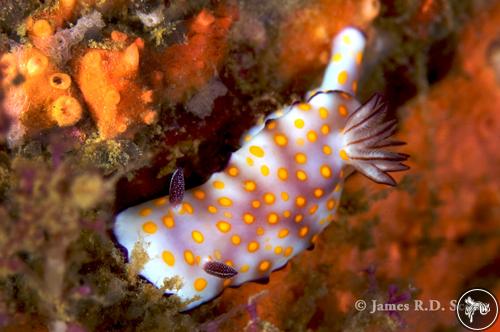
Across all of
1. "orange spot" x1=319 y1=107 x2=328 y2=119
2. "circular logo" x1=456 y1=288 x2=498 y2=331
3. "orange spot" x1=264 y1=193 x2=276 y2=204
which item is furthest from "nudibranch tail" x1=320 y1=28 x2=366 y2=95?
"circular logo" x1=456 y1=288 x2=498 y2=331

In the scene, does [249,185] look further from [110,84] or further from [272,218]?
[110,84]

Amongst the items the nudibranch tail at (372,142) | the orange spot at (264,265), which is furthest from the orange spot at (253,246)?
the nudibranch tail at (372,142)

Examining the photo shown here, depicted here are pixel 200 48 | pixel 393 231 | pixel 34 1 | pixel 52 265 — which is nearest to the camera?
pixel 52 265

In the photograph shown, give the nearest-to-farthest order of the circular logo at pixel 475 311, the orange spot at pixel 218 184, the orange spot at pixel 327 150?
1. the orange spot at pixel 218 184
2. the orange spot at pixel 327 150
3. the circular logo at pixel 475 311

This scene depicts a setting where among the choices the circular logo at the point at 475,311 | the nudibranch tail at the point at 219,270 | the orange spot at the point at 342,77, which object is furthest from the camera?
the circular logo at the point at 475,311

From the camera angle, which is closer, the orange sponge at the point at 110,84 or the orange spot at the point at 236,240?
the orange sponge at the point at 110,84

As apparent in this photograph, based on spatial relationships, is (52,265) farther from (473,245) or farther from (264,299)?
(473,245)

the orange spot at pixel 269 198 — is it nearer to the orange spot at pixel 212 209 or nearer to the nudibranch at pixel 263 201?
the nudibranch at pixel 263 201

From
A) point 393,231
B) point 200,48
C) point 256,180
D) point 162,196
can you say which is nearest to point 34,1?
point 200,48
